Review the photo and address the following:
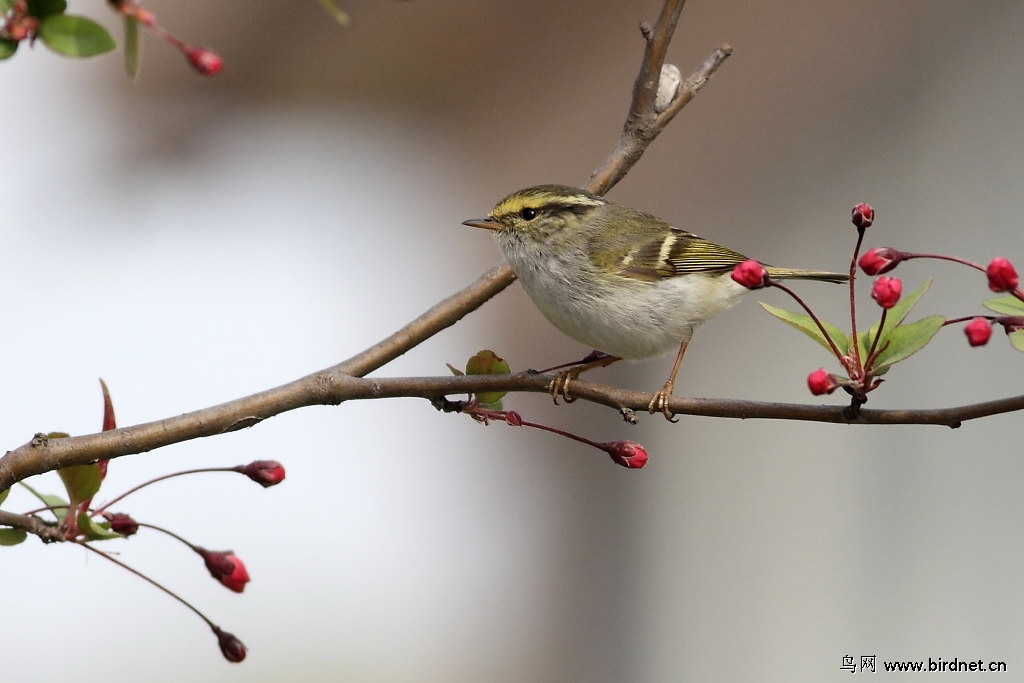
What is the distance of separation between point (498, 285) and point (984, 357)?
3.11 m

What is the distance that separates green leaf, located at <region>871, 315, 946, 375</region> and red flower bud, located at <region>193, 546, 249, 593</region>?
97 centimetres

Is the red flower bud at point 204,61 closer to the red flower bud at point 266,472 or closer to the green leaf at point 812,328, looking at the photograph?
the red flower bud at point 266,472

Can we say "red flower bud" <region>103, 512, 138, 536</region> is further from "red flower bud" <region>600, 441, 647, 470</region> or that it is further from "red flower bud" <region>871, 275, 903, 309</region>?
"red flower bud" <region>871, 275, 903, 309</region>

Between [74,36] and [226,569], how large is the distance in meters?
0.84

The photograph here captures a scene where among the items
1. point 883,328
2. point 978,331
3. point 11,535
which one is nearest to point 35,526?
point 11,535

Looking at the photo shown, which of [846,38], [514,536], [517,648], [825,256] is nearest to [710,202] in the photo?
[825,256]

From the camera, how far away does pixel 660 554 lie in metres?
5.39

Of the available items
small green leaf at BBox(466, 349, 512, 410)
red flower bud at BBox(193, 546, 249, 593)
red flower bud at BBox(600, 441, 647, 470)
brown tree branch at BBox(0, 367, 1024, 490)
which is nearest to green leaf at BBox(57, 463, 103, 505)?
brown tree branch at BBox(0, 367, 1024, 490)

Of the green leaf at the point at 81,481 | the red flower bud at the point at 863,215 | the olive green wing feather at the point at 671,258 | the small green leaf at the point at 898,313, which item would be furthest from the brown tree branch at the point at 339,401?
the olive green wing feather at the point at 671,258

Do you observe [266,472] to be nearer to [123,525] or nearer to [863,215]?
[123,525]

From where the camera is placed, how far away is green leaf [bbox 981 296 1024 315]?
139 cm

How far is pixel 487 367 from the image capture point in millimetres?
1677

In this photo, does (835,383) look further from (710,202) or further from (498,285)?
(710,202)

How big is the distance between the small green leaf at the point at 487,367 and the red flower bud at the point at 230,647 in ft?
1.74
